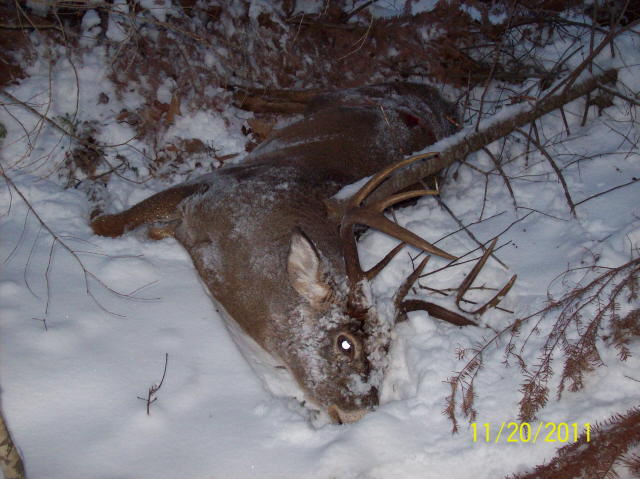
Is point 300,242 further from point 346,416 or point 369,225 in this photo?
point 346,416

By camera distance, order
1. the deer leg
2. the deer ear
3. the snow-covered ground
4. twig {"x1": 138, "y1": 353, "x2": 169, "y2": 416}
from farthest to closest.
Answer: the deer leg → the deer ear → twig {"x1": 138, "y1": 353, "x2": 169, "y2": 416} → the snow-covered ground

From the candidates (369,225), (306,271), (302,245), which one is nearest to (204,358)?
(306,271)

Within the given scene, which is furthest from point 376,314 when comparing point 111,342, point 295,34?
point 295,34

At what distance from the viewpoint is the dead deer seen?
346 cm

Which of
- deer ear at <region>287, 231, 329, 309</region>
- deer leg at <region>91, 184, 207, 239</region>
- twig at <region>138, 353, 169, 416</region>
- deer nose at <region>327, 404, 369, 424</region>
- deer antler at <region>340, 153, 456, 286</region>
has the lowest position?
deer nose at <region>327, 404, 369, 424</region>

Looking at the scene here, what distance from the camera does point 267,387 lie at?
340 centimetres

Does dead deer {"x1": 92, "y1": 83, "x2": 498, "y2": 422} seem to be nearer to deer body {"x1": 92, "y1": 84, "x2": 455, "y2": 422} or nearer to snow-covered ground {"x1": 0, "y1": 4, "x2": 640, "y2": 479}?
deer body {"x1": 92, "y1": 84, "x2": 455, "y2": 422}

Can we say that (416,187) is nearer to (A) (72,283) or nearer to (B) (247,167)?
(B) (247,167)

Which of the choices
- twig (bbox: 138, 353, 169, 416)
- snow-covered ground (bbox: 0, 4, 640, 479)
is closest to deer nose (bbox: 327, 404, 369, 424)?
snow-covered ground (bbox: 0, 4, 640, 479)

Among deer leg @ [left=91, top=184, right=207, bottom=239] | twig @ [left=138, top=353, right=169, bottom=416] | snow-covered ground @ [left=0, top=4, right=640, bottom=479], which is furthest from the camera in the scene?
deer leg @ [left=91, top=184, right=207, bottom=239]

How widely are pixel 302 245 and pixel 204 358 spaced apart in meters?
0.95

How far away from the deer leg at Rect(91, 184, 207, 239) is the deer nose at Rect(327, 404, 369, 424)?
1943 mm

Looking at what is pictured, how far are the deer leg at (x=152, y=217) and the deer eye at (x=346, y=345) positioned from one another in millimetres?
1684

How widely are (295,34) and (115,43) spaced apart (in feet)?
6.74
